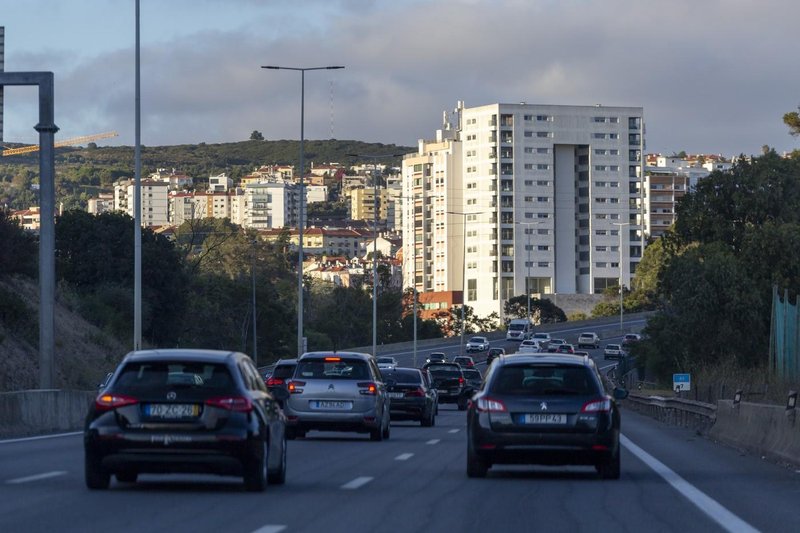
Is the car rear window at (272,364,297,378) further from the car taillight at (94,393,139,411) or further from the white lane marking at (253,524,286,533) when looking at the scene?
the white lane marking at (253,524,286,533)

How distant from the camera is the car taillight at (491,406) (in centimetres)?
1856

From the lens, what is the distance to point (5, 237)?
6388 centimetres

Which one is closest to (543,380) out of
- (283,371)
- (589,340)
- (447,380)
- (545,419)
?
(545,419)

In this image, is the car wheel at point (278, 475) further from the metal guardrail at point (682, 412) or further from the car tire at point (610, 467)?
the metal guardrail at point (682, 412)

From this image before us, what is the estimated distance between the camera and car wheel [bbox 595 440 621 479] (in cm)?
1864

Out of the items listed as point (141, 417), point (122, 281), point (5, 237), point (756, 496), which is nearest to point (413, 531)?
point (141, 417)

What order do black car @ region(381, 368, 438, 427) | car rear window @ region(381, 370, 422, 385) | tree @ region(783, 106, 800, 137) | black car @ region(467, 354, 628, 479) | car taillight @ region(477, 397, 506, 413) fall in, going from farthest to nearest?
tree @ region(783, 106, 800, 137) → car rear window @ region(381, 370, 422, 385) → black car @ region(381, 368, 438, 427) → car taillight @ region(477, 397, 506, 413) → black car @ region(467, 354, 628, 479)

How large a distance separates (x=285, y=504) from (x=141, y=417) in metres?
1.71

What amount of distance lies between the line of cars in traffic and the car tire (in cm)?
2

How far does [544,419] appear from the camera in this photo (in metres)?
18.4

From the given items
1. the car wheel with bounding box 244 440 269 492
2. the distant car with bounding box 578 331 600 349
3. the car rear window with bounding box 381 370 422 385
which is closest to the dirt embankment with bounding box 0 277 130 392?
the car rear window with bounding box 381 370 422 385

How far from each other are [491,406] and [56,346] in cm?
4737

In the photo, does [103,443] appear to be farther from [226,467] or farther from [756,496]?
[756,496]

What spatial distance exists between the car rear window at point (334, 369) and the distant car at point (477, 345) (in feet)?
331
